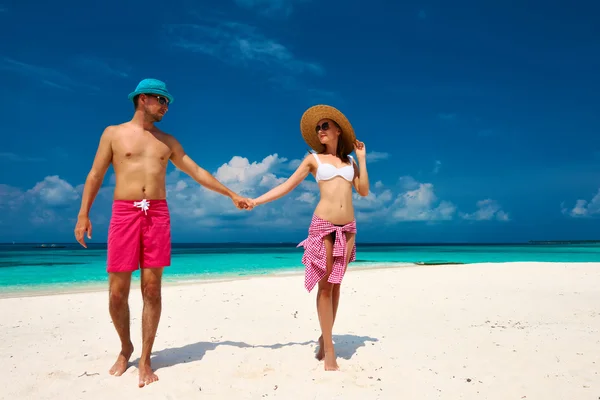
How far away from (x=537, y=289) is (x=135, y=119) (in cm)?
941

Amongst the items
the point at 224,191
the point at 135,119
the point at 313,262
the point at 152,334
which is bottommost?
the point at 152,334

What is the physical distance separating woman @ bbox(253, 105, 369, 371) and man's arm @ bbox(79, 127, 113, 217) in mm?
1533

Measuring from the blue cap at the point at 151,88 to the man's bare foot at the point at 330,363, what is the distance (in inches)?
115

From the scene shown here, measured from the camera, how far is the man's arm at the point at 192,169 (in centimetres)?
441

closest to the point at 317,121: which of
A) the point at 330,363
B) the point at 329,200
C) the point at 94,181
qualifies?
the point at 329,200

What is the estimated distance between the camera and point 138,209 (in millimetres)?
3982

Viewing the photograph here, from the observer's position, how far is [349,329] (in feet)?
20.6

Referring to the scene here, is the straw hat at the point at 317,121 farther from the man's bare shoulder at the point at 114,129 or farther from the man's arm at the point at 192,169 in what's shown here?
the man's bare shoulder at the point at 114,129

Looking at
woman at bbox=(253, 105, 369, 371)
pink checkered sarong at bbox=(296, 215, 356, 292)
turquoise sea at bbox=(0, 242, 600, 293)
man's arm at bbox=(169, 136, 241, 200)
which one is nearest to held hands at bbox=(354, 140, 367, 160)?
woman at bbox=(253, 105, 369, 371)

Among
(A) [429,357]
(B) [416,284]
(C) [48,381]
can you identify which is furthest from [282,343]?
(B) [416,284]

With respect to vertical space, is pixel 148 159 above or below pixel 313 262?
above

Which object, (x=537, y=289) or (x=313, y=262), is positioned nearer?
(x=313, y=262)

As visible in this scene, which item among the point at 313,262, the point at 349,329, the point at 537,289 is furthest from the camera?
the point at 537,289

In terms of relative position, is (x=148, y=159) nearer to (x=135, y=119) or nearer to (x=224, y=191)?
(x=135, y=119)
